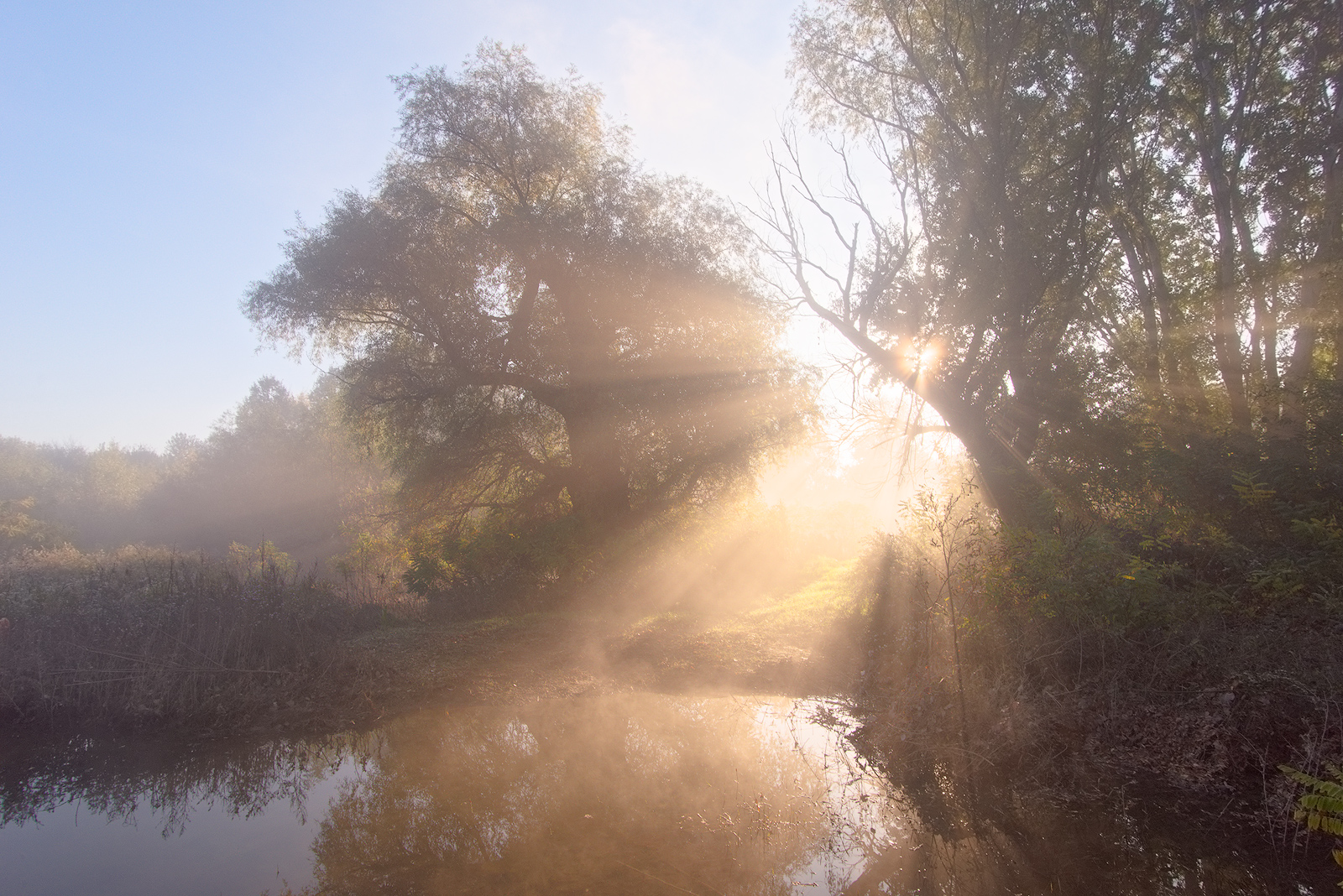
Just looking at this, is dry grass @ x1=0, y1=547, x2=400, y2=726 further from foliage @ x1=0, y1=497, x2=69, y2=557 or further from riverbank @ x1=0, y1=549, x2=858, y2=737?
foliage @ x1=0, y1=497, x2=69, y2=557

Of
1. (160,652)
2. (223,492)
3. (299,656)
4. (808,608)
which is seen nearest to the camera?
(160,652)

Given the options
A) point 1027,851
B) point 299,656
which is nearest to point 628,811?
point 1027,851

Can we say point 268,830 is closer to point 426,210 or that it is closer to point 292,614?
point 292,614

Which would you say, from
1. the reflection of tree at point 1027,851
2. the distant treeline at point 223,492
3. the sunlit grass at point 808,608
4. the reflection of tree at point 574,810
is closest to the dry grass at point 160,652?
the reflection of tree at point 574,810

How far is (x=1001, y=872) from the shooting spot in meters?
4.49

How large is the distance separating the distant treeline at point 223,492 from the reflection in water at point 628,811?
26.5m

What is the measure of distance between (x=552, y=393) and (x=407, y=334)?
A: 3552mm

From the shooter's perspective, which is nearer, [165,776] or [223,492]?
[165,776]

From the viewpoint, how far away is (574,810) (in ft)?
18.0

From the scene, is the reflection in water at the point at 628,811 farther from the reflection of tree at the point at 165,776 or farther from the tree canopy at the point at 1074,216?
the tree canopy at the point at 1074,216

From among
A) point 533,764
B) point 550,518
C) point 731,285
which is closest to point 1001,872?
point 533,764

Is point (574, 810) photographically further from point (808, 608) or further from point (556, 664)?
point (808, 608)

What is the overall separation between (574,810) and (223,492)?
5312 centimetres

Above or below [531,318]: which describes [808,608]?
below
